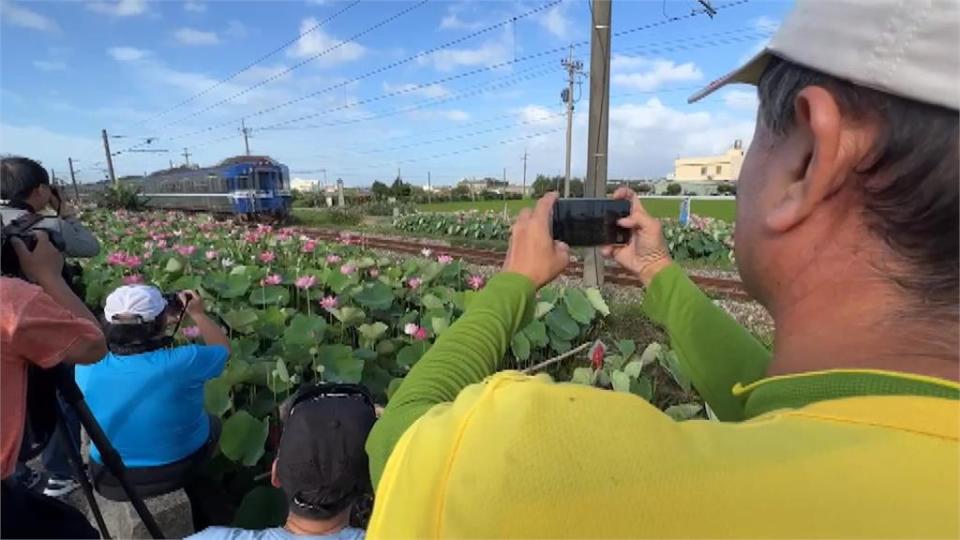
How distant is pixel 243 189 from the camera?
22.4 metres

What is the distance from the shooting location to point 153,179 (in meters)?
32.5

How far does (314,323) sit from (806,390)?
3.64 metres

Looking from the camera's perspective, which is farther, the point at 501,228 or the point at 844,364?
the point at 501,228

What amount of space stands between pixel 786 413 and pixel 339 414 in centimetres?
140

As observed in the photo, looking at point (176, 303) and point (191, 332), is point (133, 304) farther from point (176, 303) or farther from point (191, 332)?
point (191, 332)

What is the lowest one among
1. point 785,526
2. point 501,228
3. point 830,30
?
point 501,228

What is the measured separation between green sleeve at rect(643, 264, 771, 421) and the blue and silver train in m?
22.8

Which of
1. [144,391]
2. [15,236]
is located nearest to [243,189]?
[15,236]

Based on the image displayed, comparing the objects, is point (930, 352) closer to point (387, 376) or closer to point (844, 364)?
point (844, 364)

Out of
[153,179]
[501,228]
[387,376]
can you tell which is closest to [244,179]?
[501,228]

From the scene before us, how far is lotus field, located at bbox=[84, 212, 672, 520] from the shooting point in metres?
3.17

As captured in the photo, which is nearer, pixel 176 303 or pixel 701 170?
pixel 176 303

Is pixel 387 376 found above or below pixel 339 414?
below

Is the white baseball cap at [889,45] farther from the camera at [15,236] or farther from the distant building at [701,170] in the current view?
the distant building at [701,170]
